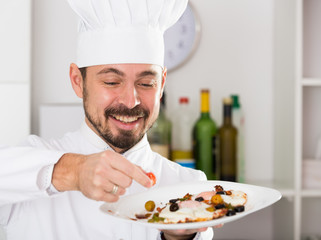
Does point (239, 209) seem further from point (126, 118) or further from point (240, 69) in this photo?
point (240, 69)

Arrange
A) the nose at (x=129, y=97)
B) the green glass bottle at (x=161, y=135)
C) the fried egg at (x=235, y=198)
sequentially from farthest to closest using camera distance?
the green glass bottle at (x=161, y=135)
the nose at (x=129, y=97)
the fried egg at (x=235, y=198)

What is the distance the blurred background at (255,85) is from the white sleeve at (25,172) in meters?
1.07

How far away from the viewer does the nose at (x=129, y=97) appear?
4.34ft

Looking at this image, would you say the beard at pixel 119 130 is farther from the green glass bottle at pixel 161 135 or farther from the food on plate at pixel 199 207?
the green glass bottle at pixel 161 135

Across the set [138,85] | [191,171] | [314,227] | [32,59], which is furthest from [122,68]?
[314,227]

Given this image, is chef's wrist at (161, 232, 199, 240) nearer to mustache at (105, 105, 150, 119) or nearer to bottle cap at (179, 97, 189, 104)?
mustache at (105, 105, 150, 119)

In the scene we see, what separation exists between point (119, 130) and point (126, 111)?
0.23 ft

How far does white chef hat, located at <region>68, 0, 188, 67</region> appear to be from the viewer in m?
1.37

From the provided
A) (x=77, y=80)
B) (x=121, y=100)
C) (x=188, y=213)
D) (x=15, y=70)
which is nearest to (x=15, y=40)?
(x=15, y=70)

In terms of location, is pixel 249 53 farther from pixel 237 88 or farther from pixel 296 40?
pixel 296 40

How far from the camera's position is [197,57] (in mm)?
2459

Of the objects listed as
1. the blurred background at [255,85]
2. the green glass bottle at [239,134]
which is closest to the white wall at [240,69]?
the blurred background at [255,85]

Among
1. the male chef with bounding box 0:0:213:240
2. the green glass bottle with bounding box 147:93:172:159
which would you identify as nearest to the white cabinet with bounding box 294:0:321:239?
the green glass bottle with bounding box 147:93:172:159

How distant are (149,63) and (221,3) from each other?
3.93 feet
